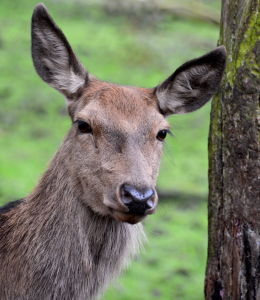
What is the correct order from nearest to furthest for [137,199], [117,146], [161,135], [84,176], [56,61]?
[137,199] < [117,146] < [84,176] < [161,135] < [56,61]

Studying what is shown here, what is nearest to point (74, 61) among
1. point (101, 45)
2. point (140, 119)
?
point (140, 119)

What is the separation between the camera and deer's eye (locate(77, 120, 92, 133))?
452cm

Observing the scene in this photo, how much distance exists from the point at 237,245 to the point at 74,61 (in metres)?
1.80

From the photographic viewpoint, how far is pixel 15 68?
12.8 m

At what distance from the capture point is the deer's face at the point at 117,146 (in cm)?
413

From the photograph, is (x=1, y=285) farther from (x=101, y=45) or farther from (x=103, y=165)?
(x=101, y=45)

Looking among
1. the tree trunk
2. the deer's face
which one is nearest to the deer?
the deer's face

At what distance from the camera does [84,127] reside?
14.9 ft

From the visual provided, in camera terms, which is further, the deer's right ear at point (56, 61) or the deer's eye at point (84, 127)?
the deer's right ear at point (56, 61)

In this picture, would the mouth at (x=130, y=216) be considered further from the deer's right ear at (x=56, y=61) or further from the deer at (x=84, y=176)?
the deer's right ear at (x=56, y=61)

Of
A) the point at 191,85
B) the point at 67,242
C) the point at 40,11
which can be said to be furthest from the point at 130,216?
the point at 40,11

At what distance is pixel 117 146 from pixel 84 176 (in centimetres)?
35

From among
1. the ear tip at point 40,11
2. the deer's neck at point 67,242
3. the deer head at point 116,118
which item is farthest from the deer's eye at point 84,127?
the ear tip at point 40,11

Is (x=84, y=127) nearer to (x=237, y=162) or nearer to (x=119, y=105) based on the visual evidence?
(x=119, y=105)
